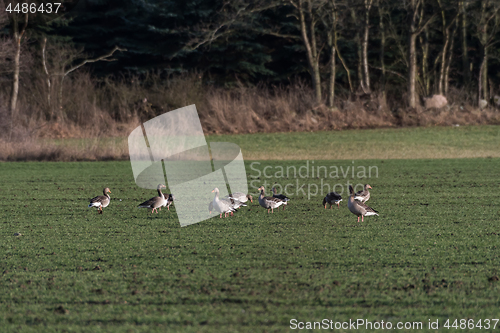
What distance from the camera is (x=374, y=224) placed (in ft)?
32.0

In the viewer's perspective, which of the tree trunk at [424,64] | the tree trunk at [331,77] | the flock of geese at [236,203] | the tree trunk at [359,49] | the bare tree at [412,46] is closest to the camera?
the flock of geese at [236,203]

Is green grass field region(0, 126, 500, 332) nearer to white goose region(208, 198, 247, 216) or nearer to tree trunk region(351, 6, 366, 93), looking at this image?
white goose region(208, 198, 247, 216)

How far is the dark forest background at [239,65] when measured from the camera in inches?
1332

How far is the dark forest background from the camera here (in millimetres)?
33844

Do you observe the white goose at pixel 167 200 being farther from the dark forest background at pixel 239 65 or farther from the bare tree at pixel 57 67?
the bare tree at pixel 57 67

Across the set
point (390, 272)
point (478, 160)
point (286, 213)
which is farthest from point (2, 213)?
point (478, 160)

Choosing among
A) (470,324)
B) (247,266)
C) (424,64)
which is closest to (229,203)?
(247,266)

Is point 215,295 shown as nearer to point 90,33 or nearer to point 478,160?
point 478,160

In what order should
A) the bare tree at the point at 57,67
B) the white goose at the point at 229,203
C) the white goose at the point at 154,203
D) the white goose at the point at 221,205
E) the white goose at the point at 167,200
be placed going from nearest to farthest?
the white goose at the point at 221,205 < the white goose at the point at 229,203 < the white goose at the point at 154,203 < the white goose at the point at 167,200 < the bare tree at the point at 57,67

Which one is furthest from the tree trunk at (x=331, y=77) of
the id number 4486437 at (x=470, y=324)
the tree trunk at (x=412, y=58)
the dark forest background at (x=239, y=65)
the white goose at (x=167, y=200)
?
the id number 4486437 at (x=470, y=324)

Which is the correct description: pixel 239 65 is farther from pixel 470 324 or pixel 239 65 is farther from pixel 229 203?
pixel 470 324

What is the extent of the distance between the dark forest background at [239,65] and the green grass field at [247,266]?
19148 millimetres

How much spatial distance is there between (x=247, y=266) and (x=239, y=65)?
115ft

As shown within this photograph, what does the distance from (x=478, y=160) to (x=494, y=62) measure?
21973mm
